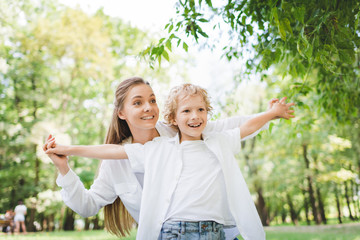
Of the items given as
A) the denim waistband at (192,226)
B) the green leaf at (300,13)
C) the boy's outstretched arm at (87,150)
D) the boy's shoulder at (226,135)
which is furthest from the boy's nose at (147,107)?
the green leaf at (300,13)

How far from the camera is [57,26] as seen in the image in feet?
54.5

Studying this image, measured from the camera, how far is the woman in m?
2.53

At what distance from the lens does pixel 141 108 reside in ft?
8.73

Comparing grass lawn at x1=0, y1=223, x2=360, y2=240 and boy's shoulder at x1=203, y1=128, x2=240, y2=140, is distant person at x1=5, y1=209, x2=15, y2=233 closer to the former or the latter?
grass lawn at x1=0, y1=223, x2=360, y2=240

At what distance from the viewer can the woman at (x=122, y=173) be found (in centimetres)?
253

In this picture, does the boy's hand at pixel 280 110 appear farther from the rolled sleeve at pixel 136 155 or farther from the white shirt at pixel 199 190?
the rolled sleeve at pixel 136 155

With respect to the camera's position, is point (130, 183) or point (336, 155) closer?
point (130, 183)

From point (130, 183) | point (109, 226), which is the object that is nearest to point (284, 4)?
point (130, 183)

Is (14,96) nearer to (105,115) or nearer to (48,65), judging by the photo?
(48,65)

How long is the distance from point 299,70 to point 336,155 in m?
15.5

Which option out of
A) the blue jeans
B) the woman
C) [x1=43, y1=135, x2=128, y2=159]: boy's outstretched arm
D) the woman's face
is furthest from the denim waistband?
the woman's face

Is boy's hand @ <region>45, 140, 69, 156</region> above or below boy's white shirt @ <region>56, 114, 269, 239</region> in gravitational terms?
above

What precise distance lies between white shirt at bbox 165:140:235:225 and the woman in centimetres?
35

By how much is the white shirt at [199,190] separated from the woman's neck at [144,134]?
18.6 inches
